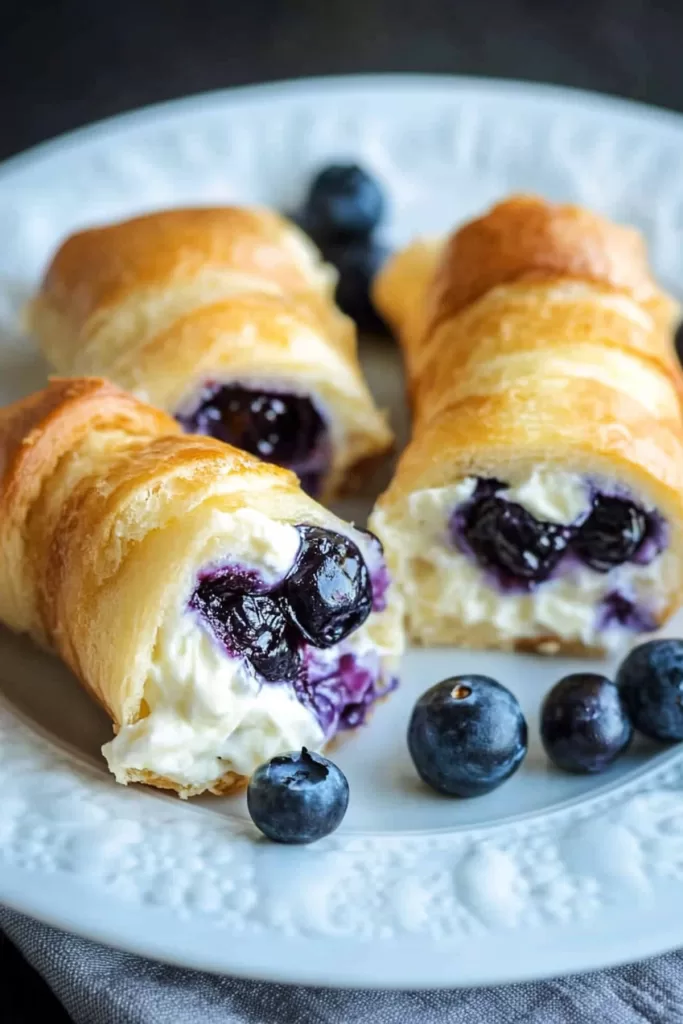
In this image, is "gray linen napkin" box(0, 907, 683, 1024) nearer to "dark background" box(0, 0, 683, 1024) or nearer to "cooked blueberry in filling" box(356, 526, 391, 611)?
"cooked blueberry in filling" box(356, 526, 391, 611)

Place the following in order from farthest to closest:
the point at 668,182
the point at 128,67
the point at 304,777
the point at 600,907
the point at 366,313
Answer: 1. the point at 128,67
2. the point at 668,182
3. the point at 366,313
4. the point at 304,777
5. the point at 600,907

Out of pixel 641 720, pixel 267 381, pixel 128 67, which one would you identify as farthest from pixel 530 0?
pixel 641 720

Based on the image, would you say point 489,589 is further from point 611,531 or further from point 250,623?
point 250,623

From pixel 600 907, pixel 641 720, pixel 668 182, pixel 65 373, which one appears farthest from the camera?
pixel 668 182

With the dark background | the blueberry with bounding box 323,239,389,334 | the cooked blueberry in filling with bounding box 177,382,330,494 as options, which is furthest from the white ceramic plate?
the dark background

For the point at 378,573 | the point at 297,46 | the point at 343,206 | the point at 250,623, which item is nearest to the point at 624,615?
the point at 378,573

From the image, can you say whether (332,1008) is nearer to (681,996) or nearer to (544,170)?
(681,996)
